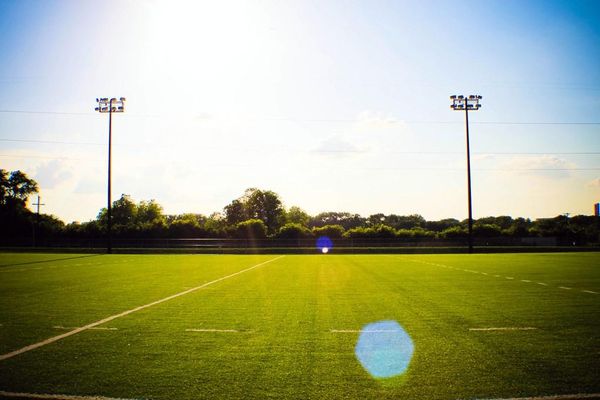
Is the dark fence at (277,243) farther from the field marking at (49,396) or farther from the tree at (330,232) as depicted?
the field marking at (49,396)

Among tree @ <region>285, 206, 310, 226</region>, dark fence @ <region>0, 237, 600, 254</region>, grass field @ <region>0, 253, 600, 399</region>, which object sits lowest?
dark fence @ <region>0, 237, 600, 254</region>

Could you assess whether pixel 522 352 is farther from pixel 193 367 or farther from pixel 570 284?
pixel 570 284

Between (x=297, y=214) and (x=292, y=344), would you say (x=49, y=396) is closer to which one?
(x=292, y=344)

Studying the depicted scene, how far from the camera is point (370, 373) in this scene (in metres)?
4.14

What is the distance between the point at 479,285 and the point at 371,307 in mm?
5134

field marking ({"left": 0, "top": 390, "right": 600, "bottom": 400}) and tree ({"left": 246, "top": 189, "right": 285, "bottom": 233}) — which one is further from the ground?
tree ({"left": 246, "top": 189, "right": 285, "bottom": 233})

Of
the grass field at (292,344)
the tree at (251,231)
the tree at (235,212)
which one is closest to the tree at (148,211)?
the tree at (235,212)

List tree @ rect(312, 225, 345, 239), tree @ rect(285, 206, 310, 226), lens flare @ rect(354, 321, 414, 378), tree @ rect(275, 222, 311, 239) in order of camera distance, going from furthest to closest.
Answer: tree @ rect(285, 206, 310, 226) < tree @ rect(275, 222, 311, 239) < tree @ rect(312, 225, 345, 239) < lens flare @ rect(354, 321, 414, 378)

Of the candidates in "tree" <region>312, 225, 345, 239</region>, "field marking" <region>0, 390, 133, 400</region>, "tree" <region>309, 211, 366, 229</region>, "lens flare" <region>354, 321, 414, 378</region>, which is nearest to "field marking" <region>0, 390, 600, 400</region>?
"field marking" <region>0, 390, 133, 400</region>

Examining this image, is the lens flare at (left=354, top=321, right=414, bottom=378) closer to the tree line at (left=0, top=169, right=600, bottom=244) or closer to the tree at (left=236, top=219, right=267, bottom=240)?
the tree line at (left=0, top=169, right=600, bottom=244)

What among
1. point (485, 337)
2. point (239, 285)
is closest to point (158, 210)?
point (239, 285)

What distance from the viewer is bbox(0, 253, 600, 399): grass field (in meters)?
3.76

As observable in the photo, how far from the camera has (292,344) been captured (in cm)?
520

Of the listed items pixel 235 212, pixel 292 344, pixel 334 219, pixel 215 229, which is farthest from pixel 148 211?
pixel 292 344
